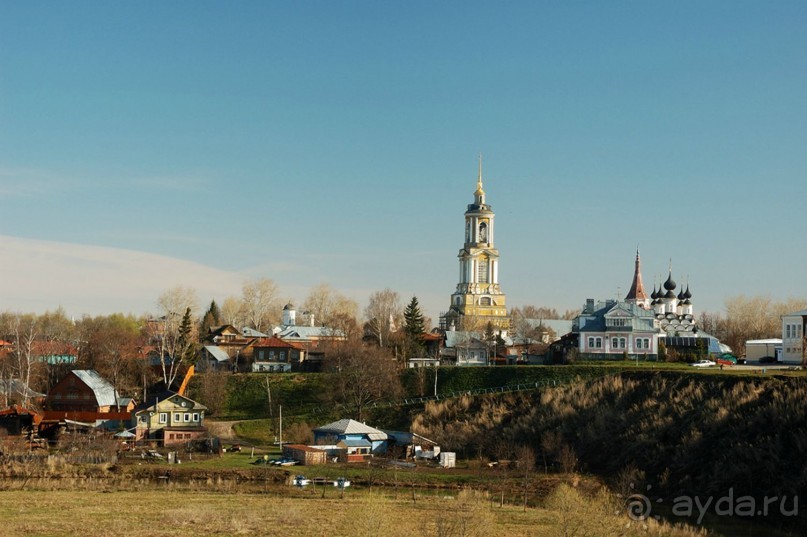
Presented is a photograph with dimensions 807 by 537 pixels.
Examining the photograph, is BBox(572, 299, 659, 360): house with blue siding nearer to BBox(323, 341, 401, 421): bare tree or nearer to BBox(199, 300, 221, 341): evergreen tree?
BBox(323, 341, 401, 421): bare tree

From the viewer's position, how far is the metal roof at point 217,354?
7691cm

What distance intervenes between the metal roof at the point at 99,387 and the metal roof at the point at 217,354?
10.5 m

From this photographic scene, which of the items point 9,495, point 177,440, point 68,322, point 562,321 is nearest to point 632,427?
point 177,440

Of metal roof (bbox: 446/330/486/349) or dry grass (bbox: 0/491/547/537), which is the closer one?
dry grass (bbox: 0/491/547/537)

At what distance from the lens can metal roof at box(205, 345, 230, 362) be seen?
252ft

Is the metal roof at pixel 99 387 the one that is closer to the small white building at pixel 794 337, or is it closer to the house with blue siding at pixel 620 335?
the house with blue siding at pixel 620 335

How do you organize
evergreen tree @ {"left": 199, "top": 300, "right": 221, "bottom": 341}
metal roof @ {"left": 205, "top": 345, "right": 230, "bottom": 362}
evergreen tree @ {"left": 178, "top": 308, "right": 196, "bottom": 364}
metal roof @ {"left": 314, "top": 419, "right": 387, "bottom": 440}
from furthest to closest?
evergreen tree @ {"left": 199, "top": 300, "right": 221, "bottom": 341}, metal roof @ {"left": 205, "top": 345, "right": 230, "bottom": 362}, evergreen tree @ {"left": 178, "top": 308, "right": 196, "bottom": 364}, metal roof @ {"left": 314, "top": 419, "right": 387, "bottom": 440}

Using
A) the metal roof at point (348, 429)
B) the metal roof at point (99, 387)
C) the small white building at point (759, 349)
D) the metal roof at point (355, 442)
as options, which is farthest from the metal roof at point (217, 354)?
the small white building at point (759, 349)

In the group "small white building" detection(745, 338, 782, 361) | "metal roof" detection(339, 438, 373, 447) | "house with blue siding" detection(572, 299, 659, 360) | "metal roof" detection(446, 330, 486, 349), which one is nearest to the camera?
"metal roof" detection(339, 438, 373, 447)

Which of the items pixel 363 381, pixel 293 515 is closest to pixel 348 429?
pixel 363 381

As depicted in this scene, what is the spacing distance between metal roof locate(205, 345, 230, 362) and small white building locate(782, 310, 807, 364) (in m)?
42.7

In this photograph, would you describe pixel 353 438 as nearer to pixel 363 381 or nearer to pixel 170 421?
pixel 363 381

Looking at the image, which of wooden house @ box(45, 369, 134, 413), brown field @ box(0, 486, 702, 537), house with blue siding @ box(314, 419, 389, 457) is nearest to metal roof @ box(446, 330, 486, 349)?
wooden house @ box(45, 369, 134, 413)

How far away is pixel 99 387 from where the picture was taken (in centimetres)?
6644
